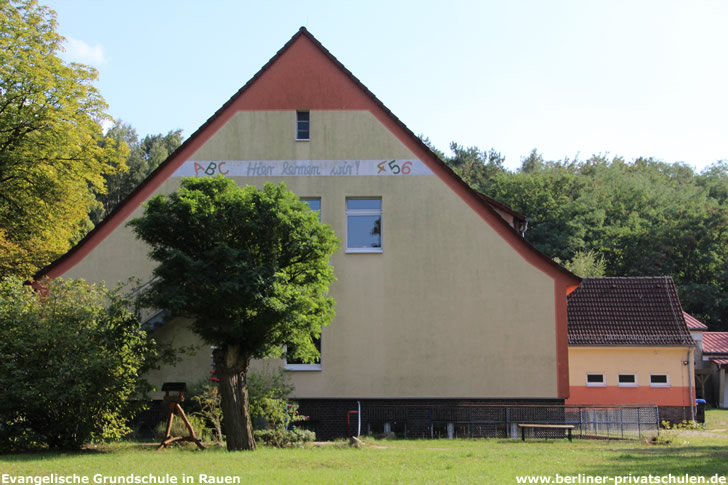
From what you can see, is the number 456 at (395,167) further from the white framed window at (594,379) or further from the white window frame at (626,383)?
the white window frame at (626,383)

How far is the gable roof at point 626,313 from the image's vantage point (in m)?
30.2

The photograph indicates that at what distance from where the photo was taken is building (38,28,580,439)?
20922mm

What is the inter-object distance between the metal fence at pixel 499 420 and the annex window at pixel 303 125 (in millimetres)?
→ 8057

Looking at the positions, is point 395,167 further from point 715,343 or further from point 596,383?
point 715,343

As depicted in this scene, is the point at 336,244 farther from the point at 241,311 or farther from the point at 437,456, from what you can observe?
the point at 437,456

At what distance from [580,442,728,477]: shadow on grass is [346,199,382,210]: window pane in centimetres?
967

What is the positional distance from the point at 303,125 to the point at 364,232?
367 cm

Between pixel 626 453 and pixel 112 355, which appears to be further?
pixel 112 355

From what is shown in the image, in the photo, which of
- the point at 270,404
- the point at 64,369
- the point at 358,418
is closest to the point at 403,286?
the point at 358,418

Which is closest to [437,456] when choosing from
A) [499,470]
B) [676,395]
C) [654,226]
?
[499,470]

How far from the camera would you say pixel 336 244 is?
52.3ft

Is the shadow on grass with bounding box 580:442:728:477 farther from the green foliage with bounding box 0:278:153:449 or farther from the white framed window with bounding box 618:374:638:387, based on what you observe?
the white framed window with bounding box 618:374:638:387

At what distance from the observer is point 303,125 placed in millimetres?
22203

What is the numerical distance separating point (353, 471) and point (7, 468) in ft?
18.4
